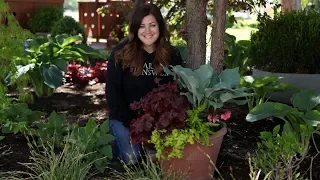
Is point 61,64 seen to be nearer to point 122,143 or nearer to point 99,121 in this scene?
point 99,121

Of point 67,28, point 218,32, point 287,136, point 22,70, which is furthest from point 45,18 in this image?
point 287,136

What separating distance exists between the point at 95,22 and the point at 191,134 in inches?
391

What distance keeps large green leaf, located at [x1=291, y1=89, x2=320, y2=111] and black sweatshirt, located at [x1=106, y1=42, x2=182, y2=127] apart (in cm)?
93

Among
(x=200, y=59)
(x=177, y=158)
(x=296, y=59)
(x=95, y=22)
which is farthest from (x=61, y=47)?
(x=95, y=22)

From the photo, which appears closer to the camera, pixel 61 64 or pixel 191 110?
pixel 191 110

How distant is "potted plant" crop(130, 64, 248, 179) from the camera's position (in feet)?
9.53

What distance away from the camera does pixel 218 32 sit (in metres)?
3.88

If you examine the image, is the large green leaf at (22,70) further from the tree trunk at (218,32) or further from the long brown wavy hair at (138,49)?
the tree trunk at (218,32)

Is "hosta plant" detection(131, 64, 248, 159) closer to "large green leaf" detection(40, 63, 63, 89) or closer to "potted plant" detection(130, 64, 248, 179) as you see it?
"potted plant" detection(130, 64, 248, 179)

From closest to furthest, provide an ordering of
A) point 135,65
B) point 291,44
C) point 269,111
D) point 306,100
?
1. point 269,111
2. point 306,100
3. point 135,65
4. point 291,44

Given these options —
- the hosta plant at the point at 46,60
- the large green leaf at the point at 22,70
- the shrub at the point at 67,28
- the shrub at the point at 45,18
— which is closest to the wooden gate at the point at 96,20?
the shrub at the point at 45,18

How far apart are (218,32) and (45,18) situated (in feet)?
26.3

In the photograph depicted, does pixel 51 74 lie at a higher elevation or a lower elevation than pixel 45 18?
lower

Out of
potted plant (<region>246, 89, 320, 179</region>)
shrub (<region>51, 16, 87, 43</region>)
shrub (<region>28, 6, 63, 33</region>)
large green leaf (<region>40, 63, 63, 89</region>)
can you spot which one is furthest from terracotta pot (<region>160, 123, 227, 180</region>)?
shrub (<region>28, 6, 63, 33</region>)
